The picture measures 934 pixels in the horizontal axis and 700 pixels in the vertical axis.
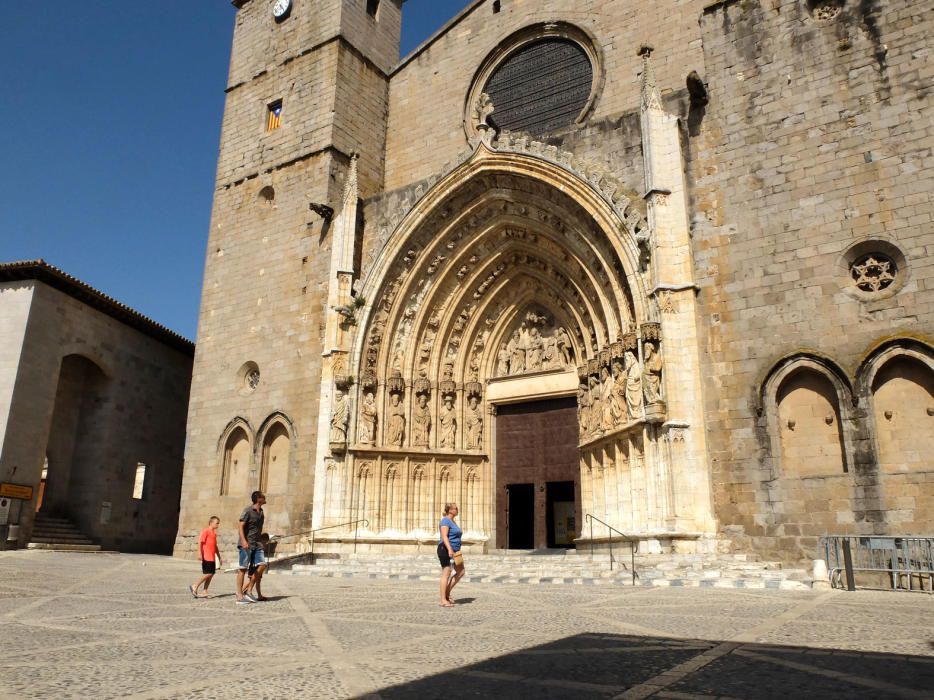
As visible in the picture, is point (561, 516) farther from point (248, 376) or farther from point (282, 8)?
point (282, 8)

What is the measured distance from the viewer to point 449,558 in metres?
7.12

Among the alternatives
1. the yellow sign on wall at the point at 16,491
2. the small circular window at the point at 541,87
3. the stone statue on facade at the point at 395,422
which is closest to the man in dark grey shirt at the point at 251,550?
the stone statue on facade at the point at 395,422

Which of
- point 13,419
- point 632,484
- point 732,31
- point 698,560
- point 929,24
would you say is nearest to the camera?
point 698,560

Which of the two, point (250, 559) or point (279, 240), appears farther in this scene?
point (279, 240)

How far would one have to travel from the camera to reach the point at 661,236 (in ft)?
38.6

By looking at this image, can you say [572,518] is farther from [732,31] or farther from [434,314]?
[732,31]

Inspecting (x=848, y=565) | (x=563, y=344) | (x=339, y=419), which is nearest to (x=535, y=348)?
(x=563, y=344)

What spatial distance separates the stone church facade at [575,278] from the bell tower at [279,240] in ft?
0.25

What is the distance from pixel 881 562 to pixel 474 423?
8.15 meters

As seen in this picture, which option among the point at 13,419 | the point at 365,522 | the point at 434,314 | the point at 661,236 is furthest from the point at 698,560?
the point at 13,419

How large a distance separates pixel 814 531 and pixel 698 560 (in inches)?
64.8

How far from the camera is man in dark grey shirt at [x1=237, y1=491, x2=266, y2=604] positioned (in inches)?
289

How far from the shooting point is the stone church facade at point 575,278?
34.2ft

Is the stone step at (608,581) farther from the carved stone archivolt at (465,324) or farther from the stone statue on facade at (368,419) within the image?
the stone statue on facade at (368,419)
